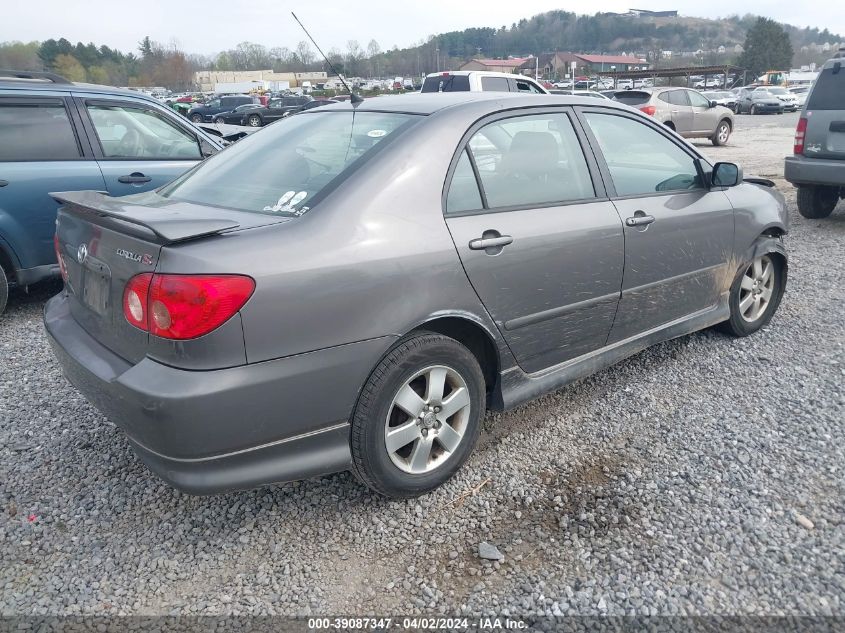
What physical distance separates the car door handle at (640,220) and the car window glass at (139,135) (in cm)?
405

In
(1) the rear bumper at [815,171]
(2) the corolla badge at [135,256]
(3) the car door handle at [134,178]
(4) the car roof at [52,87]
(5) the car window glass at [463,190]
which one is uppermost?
(4) the car roof at [52,87]

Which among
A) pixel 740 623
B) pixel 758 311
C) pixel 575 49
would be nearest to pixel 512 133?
pixel 740 623

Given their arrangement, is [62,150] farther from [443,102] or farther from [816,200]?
[816,200]

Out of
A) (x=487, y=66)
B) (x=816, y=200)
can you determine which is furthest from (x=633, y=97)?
(x=487, y=66)

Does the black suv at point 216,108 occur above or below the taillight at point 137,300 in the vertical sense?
below

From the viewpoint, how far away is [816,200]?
815 centimetres

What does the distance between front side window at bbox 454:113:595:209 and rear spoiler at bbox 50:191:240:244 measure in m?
1.16

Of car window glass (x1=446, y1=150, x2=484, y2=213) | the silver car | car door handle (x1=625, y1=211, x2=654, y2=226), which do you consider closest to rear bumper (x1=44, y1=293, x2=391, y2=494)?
car window glass (x1=446, y1=150, x2=484, y2=213)

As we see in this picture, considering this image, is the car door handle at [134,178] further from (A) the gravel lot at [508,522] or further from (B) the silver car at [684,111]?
(B) the silver car at [684,111]

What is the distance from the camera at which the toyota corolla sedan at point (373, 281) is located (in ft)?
7.23

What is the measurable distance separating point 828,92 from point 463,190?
21.9 feet

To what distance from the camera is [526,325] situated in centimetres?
297

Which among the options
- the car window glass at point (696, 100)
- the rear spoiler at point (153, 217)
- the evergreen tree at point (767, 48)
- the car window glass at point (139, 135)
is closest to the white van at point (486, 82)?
the car window glass at point (696, 100)

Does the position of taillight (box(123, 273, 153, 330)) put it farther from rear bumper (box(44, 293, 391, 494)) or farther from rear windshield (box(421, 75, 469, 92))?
rear windshield (box(421, 75, 469, 92))
